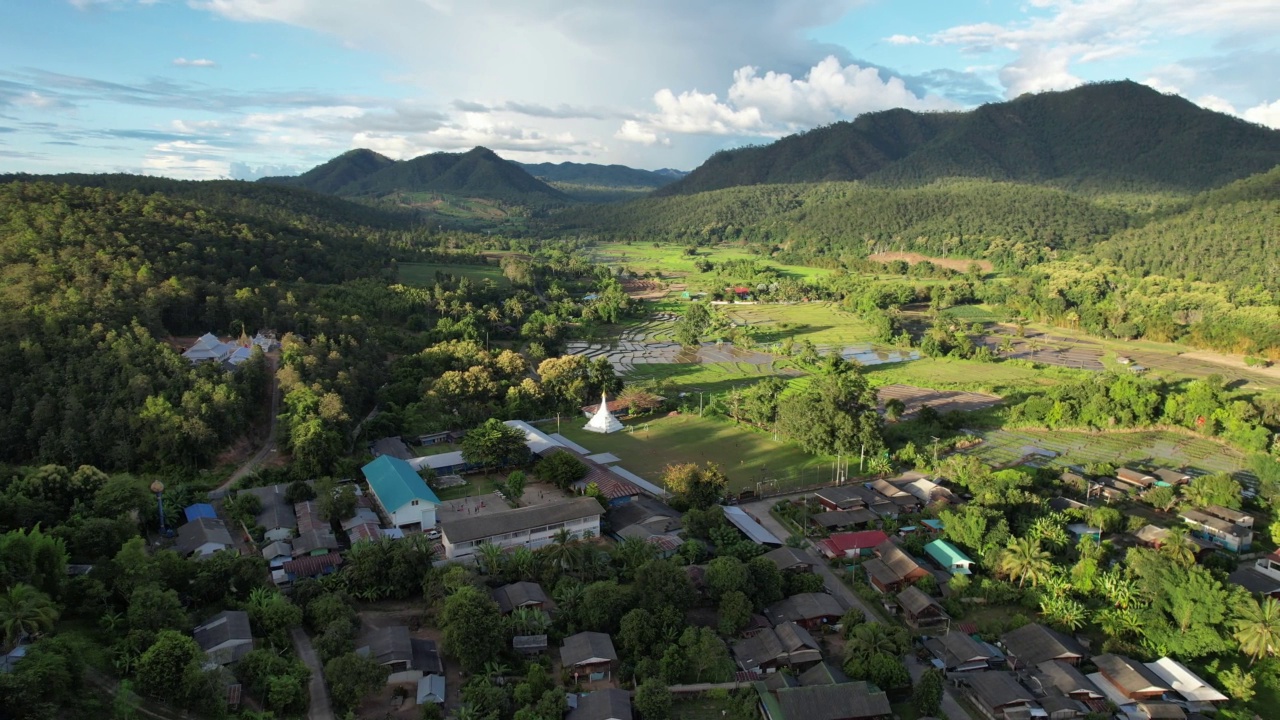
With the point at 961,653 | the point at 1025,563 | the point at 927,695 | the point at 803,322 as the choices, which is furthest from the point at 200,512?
the point at 803,322

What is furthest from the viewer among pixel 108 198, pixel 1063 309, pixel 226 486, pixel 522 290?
pixel 522 290

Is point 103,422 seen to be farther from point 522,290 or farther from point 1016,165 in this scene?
point 1016,165

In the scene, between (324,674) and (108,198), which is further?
(108,198)

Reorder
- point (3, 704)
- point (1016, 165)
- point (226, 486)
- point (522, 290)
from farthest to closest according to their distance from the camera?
point (1016, 165)
point (522, 290)
point (226, 486)
point (3, 704)

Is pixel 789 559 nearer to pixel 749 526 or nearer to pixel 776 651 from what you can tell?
pixel 749 526

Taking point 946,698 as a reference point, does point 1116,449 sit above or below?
above

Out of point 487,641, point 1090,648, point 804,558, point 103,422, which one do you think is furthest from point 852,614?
point 103,422

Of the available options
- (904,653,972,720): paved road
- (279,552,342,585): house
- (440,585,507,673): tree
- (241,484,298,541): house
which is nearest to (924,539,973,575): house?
(904,653,972,720): paved road
